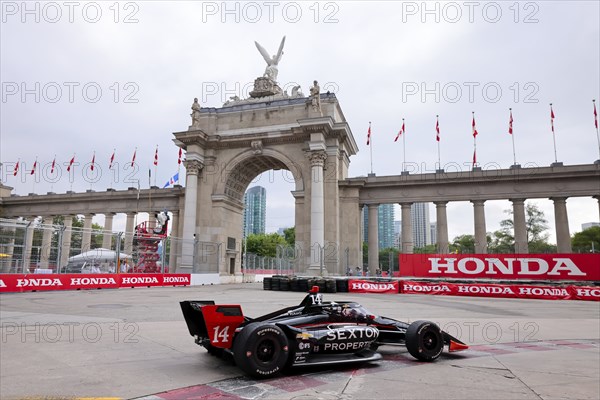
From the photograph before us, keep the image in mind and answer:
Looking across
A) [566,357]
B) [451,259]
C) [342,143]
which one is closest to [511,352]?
[566,357]

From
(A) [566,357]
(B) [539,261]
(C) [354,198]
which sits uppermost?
(C) [354,198]

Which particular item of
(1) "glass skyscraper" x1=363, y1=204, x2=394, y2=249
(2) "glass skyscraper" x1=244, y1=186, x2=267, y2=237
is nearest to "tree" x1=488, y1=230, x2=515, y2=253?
(2) "glass skyscraper" x1=244, y1=186, x2=267, y2=237

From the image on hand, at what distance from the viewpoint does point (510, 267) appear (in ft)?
86.9

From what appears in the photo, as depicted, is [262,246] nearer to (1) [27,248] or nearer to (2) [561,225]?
(2) [561,225]

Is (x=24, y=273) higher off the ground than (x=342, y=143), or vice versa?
(x=342, y=143)

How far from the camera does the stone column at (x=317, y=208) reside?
34.1 meters

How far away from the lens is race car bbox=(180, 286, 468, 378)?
18.1 ft

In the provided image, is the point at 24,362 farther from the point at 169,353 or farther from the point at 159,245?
the point at 159,245

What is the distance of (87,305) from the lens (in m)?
14.6

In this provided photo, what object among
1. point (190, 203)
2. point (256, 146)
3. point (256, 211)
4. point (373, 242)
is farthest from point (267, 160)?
point (256, 211)

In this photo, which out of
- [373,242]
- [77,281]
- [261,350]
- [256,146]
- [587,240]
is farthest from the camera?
[587,240]

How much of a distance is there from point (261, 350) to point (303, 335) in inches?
26.9

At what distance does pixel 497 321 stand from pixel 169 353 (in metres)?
9.86

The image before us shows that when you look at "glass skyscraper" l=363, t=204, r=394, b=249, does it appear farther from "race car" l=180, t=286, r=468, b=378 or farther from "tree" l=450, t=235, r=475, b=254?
"race car" l=180, t=286, r=468, b=378
